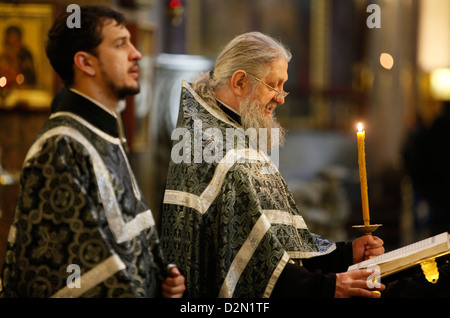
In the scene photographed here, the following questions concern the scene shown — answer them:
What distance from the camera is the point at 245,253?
2705 millimetres

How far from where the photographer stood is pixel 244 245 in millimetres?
2713

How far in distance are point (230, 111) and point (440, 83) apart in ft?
34.0

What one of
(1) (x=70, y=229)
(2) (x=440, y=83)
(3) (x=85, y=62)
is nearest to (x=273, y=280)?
(1) (x=70, y=229)

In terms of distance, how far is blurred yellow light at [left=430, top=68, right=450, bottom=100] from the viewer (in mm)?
12523

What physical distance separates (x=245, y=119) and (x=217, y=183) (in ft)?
1.28

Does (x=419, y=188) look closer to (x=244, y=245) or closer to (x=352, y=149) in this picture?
(x=352, y=149)

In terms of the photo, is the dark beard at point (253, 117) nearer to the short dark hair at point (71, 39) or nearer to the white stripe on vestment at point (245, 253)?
the white stripe on vestment at point (245, 253)

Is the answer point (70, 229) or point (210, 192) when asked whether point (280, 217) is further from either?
point (70, 229)

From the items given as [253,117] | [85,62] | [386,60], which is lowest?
[253,117]

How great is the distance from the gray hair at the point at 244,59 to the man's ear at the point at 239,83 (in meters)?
0.03

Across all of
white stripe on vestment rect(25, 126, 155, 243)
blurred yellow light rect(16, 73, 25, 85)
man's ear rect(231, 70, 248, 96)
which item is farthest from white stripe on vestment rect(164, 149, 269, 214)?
blurred yellow light rect(16, 73, 25, 85)

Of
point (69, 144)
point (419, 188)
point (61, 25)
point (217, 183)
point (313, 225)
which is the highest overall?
point (61, 25)
